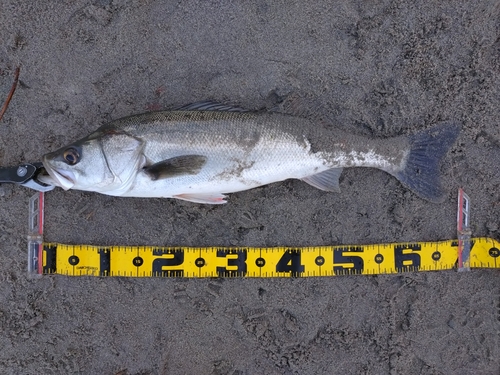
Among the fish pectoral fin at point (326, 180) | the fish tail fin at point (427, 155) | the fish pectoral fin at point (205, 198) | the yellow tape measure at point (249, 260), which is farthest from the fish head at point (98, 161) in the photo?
the fish tail fin at point (427, 155)

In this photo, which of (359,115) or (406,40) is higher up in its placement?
(406,40)

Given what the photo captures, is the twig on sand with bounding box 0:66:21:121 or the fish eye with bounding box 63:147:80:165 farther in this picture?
the twig on sand with bounding box 0:66:21:121

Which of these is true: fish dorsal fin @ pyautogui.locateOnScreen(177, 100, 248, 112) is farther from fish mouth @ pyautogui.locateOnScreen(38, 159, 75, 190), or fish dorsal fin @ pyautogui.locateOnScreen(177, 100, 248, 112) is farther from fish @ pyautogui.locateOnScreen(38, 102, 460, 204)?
fish mouth @ pyautogui.locateOnScreen(38, 159, 75, 190)

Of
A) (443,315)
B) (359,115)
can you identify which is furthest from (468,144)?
(443,315)

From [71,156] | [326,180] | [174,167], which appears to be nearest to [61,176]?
[71,156]

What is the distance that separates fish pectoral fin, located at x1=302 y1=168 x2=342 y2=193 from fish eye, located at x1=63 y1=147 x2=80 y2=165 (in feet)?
6.22

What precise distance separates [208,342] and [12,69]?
3.14 meters

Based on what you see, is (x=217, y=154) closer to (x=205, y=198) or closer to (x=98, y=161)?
(x=205, y=198)

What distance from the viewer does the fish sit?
325 centimetres

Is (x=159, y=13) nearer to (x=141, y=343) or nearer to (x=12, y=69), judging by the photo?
(x=12, y=69)

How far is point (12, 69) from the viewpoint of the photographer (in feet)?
12.5

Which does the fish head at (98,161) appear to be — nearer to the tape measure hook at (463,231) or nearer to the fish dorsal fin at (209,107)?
the fish dorsal fin at (209,107)

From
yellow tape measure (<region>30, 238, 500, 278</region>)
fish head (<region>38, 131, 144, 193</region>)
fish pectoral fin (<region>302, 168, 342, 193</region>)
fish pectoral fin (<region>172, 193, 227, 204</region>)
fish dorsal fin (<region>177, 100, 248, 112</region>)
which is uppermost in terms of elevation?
fish dorsal fin (<region>177, 100, 248, 112</region>)

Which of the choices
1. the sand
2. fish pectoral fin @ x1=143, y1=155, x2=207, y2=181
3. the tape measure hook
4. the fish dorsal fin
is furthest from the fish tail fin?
fish pectoral fin @ x1=143, y1=155, x2=207, y2=181
